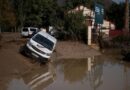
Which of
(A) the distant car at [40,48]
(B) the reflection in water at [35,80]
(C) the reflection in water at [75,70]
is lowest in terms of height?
(C) the reflection in water at [75,70]

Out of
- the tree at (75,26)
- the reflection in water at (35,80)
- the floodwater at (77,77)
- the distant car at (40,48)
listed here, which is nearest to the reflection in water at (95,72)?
the floodwater at (77,77)

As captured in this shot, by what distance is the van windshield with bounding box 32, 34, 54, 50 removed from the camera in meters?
31.8

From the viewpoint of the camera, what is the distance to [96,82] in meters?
22.8

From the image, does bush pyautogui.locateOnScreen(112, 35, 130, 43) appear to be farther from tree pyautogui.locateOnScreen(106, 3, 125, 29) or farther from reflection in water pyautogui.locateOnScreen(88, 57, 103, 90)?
tree pyautogui.locateOnScreen(106, 3, 125, 29)

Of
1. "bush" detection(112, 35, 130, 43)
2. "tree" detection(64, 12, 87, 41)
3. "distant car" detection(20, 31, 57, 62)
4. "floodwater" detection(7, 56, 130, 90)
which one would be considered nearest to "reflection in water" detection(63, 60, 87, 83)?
"floodwater" detection(7, 56, 130, 90)

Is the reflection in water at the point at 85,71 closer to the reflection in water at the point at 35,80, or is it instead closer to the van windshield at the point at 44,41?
the reflection in water at the point at 35,80

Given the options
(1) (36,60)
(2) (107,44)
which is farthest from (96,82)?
(2) (107,44)

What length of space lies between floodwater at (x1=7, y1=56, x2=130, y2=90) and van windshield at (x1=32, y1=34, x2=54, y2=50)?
1.33m

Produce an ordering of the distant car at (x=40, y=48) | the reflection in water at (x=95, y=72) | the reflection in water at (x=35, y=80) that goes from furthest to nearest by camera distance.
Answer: the distant car at (x=40, y=48), the reflection in water at (x=95, y=72), the reflection in water at (x=35, y=80)

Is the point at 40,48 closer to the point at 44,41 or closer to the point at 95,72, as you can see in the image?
the point at 44,41

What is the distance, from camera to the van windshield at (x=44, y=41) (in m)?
31.8

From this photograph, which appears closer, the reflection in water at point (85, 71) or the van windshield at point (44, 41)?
the reflection in water at point (85, 71)

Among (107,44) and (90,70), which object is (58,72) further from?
(107,44)

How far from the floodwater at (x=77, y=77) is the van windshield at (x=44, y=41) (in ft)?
4.38
